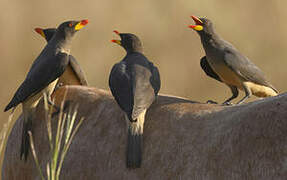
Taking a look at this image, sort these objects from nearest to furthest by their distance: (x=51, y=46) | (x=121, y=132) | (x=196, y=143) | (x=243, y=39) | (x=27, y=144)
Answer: (x=196, y=143) → (x=121, y=132) → (x=27, y=144) → (x=51, y=46) → (x=243, y=39)

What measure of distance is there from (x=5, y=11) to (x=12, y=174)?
4739 millimetres

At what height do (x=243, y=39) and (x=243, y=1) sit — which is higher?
(x=243, y=1)

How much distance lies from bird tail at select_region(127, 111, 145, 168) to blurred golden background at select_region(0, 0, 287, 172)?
483cm

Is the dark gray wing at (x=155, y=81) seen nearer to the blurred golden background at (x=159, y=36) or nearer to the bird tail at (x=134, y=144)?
the bird tail at (x=134, y=144)

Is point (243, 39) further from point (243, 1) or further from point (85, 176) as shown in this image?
point (85, 176)

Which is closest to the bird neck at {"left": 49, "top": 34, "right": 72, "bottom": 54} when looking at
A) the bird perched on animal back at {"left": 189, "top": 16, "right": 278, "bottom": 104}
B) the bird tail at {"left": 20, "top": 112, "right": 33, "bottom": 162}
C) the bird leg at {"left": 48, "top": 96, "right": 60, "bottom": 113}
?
A: the bird leg at {"left": 48, "top": 96, "right": 60, "bottom": 113}

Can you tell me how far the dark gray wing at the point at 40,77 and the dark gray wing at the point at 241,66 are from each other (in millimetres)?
1405

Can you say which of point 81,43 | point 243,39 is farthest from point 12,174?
point 243,39

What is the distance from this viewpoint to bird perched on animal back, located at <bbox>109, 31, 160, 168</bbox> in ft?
10.6

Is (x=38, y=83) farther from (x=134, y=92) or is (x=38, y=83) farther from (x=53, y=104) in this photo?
(x=134, y=92)

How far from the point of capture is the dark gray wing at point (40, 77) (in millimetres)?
3988

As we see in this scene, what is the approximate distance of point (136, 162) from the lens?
3213mm

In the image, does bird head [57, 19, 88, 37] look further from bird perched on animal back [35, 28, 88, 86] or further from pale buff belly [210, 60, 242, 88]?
pale buff belly [210, 60, 242, 88]

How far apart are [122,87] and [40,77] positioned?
874 mm
